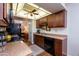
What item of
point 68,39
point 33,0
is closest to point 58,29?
point 68,39

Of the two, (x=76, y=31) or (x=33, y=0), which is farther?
(x=76, y=31)

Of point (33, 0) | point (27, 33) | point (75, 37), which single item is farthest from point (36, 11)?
point (75, 37)

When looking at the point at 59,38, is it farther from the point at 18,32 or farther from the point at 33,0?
the point at 33,0

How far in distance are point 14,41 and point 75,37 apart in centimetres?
102

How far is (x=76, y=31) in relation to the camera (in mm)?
1172

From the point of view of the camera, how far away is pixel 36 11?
1.36 m

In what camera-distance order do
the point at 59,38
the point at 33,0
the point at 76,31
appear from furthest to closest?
the point at 59,38 < the point at 76,31 < the point at 33,0

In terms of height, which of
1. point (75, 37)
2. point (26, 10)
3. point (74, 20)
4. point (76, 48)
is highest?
point (26, 10)

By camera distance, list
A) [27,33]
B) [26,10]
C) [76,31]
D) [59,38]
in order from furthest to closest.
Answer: [59,38] < [27,33] < [26,10] < [76,31]

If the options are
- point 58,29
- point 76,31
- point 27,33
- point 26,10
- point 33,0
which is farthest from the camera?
point 58,29

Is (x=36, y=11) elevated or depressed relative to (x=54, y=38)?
elevated

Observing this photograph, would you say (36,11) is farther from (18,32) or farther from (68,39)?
(68,39)

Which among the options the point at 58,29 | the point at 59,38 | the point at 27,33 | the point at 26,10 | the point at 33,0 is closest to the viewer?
the point at 33,0

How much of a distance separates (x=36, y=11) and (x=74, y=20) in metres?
0.43
